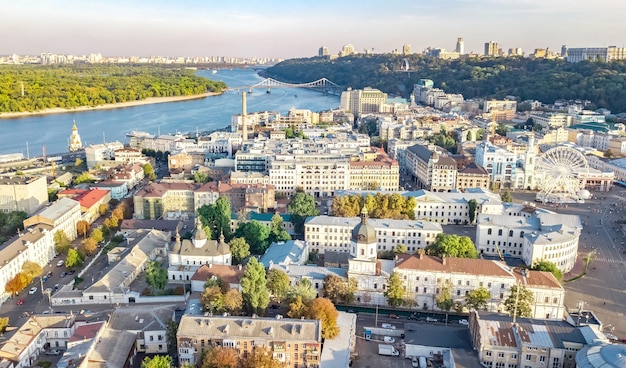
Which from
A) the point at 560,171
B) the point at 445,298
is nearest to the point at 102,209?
the point at 445,298

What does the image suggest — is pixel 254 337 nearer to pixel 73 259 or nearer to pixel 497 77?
pixel 73 259

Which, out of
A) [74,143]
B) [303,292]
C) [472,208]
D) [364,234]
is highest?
[364,234]

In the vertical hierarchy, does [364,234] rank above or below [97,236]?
above

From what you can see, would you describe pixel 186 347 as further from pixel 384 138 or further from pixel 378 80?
pixel 378 80

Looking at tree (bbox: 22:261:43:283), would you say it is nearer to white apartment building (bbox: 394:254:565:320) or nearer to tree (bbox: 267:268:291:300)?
tree (bbox: 267:268:291:300)

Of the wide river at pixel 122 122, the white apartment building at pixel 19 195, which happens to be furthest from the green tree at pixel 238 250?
the wide river at pixel 122 122

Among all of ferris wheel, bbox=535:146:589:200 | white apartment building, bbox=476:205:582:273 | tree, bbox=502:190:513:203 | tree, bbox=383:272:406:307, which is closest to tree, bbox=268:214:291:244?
tree, bbox=383:272:406:307

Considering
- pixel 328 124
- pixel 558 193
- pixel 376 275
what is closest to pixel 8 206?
pixel 376 275
